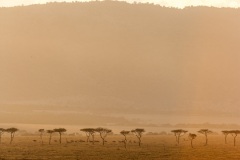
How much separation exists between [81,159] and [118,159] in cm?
589

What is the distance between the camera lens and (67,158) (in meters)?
84.1

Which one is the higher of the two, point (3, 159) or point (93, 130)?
point (93, 130)

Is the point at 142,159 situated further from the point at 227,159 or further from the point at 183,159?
the point at 227,159

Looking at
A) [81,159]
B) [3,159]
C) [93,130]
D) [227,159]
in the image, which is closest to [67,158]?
[81,159]

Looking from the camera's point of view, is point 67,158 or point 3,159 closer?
point 3,159

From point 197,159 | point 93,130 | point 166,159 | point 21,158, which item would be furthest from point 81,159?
point 93,130

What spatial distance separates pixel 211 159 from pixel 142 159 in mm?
11998

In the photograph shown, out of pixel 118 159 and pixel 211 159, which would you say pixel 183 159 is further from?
pixel 118 159

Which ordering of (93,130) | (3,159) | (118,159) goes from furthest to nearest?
1. (93,130)
2. (118,159)
3. (3,159)

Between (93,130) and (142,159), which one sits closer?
(142,159)

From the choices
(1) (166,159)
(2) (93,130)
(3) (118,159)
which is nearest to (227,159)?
(1) (166,159)

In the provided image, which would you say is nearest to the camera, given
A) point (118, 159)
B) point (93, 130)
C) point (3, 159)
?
point (3, 159)

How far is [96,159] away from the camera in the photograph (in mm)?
81312

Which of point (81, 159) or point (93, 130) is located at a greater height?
point (93, 130)
